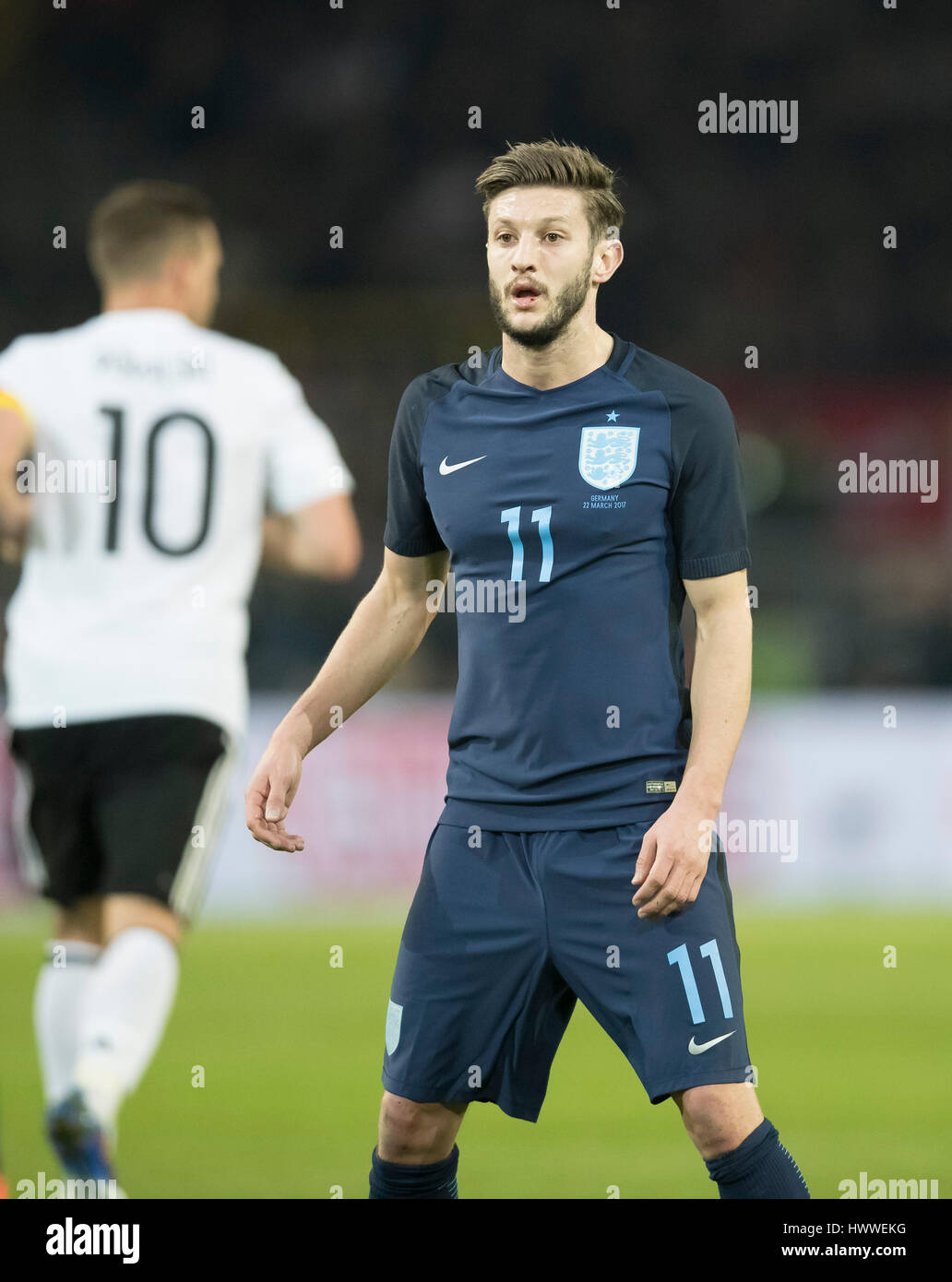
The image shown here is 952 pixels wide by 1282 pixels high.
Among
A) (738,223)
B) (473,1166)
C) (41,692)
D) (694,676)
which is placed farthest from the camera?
(738,223)

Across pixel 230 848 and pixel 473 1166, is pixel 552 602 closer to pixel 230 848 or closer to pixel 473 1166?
pixel 473 1166

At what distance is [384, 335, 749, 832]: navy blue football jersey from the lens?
2.85 metres

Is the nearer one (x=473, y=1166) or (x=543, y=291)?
(x=543, y=291)

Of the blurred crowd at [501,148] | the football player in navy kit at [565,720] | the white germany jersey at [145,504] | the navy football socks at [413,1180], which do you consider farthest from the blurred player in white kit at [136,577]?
the blurred crowd at [501,148]

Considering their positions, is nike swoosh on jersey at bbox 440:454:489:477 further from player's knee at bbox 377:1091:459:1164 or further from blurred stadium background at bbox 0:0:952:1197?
blurred stadium background at bbox 0:0:952:1197

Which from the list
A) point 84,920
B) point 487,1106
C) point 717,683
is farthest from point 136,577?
point 487,1106

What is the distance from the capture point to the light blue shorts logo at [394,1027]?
9.57 feet

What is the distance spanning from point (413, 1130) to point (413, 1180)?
102mm

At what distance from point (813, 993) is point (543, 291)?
17.7 ft

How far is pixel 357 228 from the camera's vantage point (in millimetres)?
15773

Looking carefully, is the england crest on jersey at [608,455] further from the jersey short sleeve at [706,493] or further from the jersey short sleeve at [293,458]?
the jersey short sleeve at [293,458]

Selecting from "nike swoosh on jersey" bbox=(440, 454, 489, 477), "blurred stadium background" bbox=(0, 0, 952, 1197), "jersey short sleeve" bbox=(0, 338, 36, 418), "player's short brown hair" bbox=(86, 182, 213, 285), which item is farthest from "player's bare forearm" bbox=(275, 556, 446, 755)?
"blurred stadium background" bbox=(0, 0, 952, 1197)

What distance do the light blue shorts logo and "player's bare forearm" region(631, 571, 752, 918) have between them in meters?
0.47

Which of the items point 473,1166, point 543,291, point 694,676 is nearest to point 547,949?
point 694,676
